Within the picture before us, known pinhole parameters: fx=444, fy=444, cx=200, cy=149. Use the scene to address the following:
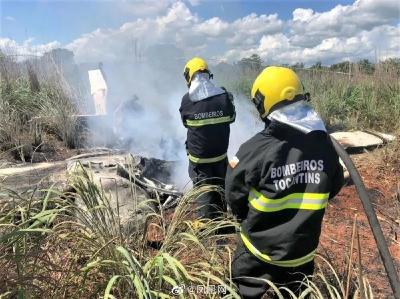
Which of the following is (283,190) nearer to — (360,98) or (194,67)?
(194,67)

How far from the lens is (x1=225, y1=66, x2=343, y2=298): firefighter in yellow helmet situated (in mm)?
2381

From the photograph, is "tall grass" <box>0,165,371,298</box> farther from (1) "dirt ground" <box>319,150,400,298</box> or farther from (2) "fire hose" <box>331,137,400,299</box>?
(1) "dirt ground" <box>319,150,400,298</box>

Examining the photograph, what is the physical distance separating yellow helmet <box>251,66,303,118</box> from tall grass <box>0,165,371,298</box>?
806 mm

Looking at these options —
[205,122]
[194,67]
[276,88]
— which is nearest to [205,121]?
[205,122]

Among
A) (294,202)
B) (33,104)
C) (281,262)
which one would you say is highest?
(33,104)

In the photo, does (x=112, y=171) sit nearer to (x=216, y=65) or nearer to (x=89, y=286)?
(x=89, y=286)

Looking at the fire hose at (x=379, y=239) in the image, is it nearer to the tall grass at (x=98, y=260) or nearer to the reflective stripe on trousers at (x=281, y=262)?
the tall grass at (x=98, y=260)

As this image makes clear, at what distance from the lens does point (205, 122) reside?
4.79m

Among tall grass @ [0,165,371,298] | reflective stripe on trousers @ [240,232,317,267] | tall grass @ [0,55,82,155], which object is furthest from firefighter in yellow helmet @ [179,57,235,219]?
tall grass @ [0,55,82,155]

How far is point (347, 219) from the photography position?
528 centimetres

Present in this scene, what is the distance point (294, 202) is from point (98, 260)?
1.09 m

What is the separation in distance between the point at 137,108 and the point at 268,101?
20.3ft

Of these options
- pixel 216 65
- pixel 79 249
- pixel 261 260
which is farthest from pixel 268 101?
pixel 216 65

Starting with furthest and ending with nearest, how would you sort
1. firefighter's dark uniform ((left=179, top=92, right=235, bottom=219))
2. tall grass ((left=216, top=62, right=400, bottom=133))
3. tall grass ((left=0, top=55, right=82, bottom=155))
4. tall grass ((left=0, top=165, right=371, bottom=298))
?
tall grass ((left=216, top=62, right=400, bottom=133)) → tall grass ((left=0, top=55, right=82, bottom=155)) → firefighter's dark uniform ((left=179, top=92, right=235, bottom=219)) → tall grass ((left=0, top=165, right=371, bottom=298))
